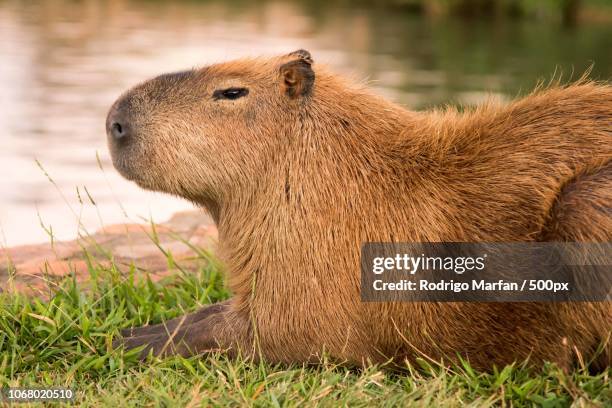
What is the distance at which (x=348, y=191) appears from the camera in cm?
351

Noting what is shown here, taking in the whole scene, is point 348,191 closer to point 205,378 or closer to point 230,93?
point 230,93

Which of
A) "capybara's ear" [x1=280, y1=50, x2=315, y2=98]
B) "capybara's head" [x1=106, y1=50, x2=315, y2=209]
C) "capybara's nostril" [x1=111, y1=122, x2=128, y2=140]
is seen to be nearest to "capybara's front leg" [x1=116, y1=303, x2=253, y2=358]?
"capybara's head" [x1=106, y1=50, x2=315, y2=209]

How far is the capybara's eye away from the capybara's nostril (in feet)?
1.22

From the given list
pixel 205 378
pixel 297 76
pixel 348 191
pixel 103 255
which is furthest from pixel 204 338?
pixel 103 255

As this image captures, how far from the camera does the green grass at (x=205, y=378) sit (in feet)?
10.4

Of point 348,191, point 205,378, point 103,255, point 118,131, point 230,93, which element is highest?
point 230,93

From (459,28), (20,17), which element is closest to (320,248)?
(20,17)

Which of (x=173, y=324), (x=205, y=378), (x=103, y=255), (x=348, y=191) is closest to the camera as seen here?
(x=205, y=378)

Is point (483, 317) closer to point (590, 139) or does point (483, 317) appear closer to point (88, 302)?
point (590, 139)

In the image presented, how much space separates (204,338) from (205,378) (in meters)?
0.32

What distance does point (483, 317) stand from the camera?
133 inches

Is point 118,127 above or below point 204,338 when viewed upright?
above

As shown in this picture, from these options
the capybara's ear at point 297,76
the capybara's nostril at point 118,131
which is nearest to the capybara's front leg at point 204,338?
the capybara's nostril at point 118,131

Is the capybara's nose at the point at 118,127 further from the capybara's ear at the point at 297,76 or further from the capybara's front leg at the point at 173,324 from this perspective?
the capybara's front leg at the point at 173,324
